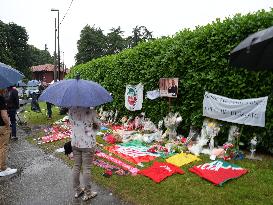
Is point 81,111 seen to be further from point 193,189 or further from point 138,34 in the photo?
point 138,34

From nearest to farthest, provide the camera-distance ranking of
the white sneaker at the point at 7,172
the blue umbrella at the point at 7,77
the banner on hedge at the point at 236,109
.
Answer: the blue umbrella at the point at 7,77 < the white sneaker at the point at 7,172 < the banner on hedge at the point at 236,109

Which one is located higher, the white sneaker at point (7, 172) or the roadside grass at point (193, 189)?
the roadside grass at point (193, 189)

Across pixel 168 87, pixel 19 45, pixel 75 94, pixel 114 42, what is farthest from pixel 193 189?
pixel 114 42

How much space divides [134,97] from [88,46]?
60.9m

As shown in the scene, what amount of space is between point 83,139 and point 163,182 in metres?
2.15

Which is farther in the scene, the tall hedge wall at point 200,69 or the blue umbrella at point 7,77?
the tall hedge wall at point 200,69

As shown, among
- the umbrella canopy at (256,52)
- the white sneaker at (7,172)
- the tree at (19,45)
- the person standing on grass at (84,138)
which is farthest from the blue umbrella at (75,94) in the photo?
the tree at (19,45)

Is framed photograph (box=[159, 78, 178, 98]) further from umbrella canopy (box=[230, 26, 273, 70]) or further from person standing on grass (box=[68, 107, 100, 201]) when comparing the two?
umbrella canopy (box=[230, 26, 273, 70])

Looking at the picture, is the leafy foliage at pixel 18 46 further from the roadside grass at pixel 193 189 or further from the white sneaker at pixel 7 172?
the roadside grass at pixel 193 189

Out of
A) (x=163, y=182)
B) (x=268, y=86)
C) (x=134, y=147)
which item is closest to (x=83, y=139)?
(x=163, y=182)

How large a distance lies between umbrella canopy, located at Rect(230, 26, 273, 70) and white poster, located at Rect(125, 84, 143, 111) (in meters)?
9.18

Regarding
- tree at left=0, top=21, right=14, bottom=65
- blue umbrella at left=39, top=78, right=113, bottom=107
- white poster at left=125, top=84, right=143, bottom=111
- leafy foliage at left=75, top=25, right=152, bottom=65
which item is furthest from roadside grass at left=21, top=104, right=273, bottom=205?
leafy foliage at left=75, top=25, right=152, bottom=65

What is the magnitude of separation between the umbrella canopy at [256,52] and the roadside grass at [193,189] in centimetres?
291

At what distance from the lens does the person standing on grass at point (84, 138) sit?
19.8 feet
